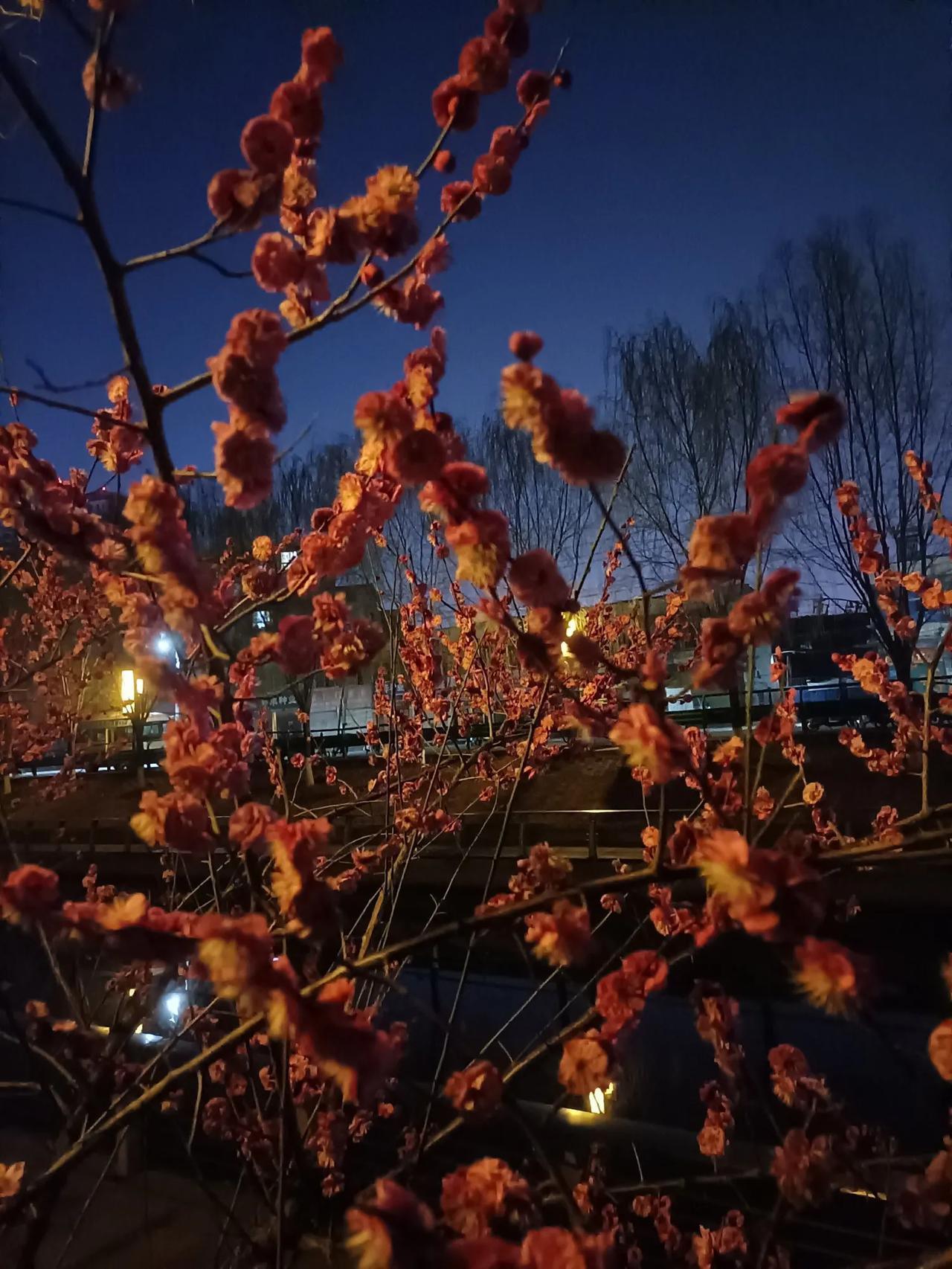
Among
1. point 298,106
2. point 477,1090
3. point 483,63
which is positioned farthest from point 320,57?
point 477,1090

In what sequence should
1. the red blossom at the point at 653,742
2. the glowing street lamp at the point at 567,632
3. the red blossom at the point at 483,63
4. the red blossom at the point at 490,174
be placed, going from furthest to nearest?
the red blossom at the point at 490,174 → the red blossom at the point at 483,63 → the glowing street lamp at the point at 567,632 → the red blossom at the point at 653,742

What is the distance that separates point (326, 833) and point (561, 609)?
0.72 meters

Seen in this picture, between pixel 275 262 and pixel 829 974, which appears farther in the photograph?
pixel 275 262

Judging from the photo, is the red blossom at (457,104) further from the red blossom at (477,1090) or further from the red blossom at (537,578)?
the red blossom at (477,1090)

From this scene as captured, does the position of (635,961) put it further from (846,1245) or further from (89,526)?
(846,1245)

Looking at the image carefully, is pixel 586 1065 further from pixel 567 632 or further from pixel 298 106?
pixel 298 106

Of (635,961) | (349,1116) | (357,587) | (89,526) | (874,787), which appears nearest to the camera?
(89,526)

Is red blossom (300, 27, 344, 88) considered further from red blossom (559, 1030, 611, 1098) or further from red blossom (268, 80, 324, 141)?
red blossom (559, 1030, 611, 1098)

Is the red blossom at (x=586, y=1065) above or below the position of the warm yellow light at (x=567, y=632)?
below

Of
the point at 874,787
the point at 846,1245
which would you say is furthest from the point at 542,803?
the point at 846,1245

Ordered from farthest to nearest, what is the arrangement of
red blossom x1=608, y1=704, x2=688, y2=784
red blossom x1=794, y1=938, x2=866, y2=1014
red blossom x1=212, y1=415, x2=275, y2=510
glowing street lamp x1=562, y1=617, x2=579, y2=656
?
glowing street lamp x1=562, y1=617, x2=579, y2=656, red blossom x1=212, y1=415, x2=275, y2=510, red blossom x1=608, y1=704, x2=688, y2=784, red blossom x1=794, y1=938, x2=866, y2=1014

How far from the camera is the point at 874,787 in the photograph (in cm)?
1152

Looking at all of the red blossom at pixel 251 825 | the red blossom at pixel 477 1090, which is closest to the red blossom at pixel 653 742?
the red blossom at pixel 251 825

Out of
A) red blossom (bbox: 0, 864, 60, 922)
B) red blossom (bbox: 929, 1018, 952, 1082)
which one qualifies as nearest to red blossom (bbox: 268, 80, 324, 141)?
red blossom (bbox: 0, 864, 60, 922)
